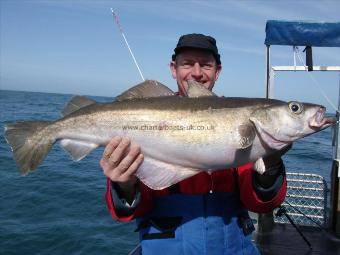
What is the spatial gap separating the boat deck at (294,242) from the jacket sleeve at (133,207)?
16.9ft

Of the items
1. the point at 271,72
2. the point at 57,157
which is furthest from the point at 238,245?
the point at 57,157

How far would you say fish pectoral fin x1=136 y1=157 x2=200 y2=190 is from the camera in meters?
3.92

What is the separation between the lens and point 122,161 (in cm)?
391

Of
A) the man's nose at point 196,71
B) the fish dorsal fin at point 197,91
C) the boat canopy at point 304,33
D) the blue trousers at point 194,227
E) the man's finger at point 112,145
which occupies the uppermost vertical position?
the boat canopy at point 304,33

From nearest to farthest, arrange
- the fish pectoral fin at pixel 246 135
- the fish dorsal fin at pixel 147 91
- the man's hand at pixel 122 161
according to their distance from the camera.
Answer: the fish pectoral fin at pixel 246 135
the man's hand at pixel 122 161
the fish dorsal fin at pixel 147 91

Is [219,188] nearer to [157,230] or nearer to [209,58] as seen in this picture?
[157,230]

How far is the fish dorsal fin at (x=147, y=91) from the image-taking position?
4094 millimetres

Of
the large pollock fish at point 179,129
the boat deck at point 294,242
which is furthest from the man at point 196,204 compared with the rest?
the boat deck at point 294,242

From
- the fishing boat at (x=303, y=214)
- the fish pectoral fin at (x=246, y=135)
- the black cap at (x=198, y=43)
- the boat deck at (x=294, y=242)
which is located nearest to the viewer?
the fish pectoral fin at (x=246, y=135)

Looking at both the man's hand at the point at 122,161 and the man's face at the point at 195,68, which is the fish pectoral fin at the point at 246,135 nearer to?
the man's hand at the point at 122,161

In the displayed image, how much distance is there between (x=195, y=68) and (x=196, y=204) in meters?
1.65

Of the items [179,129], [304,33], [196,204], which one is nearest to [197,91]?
[179,129]

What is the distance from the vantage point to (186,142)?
→ 3.82m

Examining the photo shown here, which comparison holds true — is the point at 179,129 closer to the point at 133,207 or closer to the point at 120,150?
the point at 120,150
